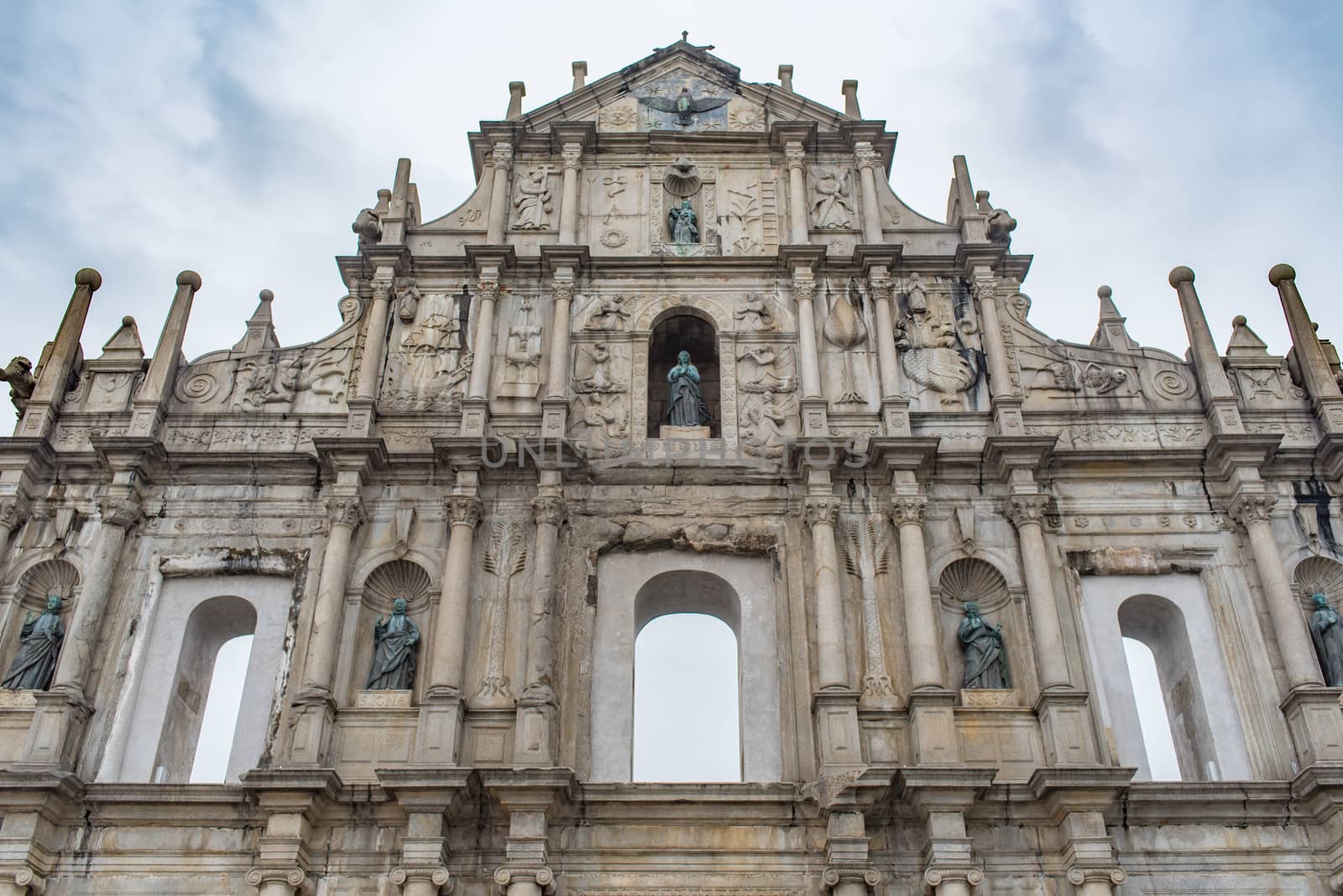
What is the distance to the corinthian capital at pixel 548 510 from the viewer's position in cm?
1349

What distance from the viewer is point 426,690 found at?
41.2ft

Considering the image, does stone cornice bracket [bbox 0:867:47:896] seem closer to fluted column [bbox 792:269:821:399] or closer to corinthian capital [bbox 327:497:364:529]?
corinthian capital [bbox 327:497:364:529]

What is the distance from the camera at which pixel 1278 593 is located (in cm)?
1299

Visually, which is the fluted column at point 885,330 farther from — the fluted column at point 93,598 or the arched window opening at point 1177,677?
the fluted column at point 93,598

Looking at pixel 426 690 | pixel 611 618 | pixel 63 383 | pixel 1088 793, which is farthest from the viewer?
pixel 63 383

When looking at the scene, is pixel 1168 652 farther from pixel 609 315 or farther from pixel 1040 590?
pixel 609 315

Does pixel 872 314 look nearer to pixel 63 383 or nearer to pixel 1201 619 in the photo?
pixel 1201 619

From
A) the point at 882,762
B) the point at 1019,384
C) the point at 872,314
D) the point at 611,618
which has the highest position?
the point at 872,314

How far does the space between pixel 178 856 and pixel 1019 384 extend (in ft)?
34.0

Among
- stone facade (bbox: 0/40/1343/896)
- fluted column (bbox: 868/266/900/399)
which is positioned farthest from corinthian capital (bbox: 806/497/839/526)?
fluted column (bbox: 868/266/900/399)

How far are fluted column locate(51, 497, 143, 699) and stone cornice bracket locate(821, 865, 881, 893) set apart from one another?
7457 millimetres

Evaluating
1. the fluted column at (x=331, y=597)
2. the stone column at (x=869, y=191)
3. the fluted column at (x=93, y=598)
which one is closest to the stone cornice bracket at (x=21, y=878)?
the fluted column at (x=93, y=598)

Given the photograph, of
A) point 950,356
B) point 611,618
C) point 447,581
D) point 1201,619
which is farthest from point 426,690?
point 1201,619

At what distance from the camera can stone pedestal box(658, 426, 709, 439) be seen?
1466 cm
